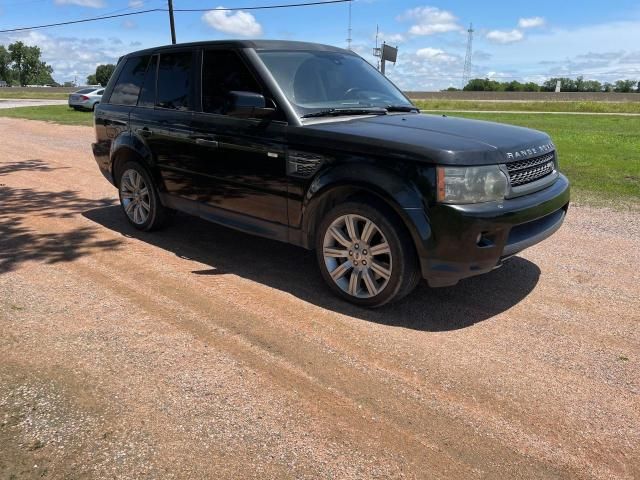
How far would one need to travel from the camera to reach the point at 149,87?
564 cm

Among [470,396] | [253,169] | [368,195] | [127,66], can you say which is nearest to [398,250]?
[368,195]

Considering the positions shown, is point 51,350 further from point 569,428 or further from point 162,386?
point 569,428

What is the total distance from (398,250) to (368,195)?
47 cm

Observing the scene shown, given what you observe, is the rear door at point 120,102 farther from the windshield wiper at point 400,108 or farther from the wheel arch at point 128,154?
the windshield wiper at point 400,108

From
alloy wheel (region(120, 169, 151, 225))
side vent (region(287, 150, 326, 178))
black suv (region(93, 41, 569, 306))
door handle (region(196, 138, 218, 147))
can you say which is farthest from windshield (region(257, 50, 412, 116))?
alloy wheel (region(120, 169, 151, 225))

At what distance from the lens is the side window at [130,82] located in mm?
5816

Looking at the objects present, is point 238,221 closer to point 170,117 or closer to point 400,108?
point 170,117

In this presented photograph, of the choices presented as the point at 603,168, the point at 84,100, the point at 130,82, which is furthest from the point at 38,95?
the point at 603,168

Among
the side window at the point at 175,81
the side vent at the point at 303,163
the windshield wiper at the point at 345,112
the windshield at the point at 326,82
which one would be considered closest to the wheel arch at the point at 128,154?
the side window at the point at 175,81

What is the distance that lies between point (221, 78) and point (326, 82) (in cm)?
92

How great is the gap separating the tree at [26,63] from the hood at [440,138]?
141358 mm

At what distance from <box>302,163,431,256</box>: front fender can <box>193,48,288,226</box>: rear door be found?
0.42m

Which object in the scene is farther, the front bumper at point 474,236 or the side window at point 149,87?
the side window at point 149,87

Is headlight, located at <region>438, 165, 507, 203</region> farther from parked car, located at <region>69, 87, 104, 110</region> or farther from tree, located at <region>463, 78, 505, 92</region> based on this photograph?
tree, located at <region>463, 78, 505, 92</region>
